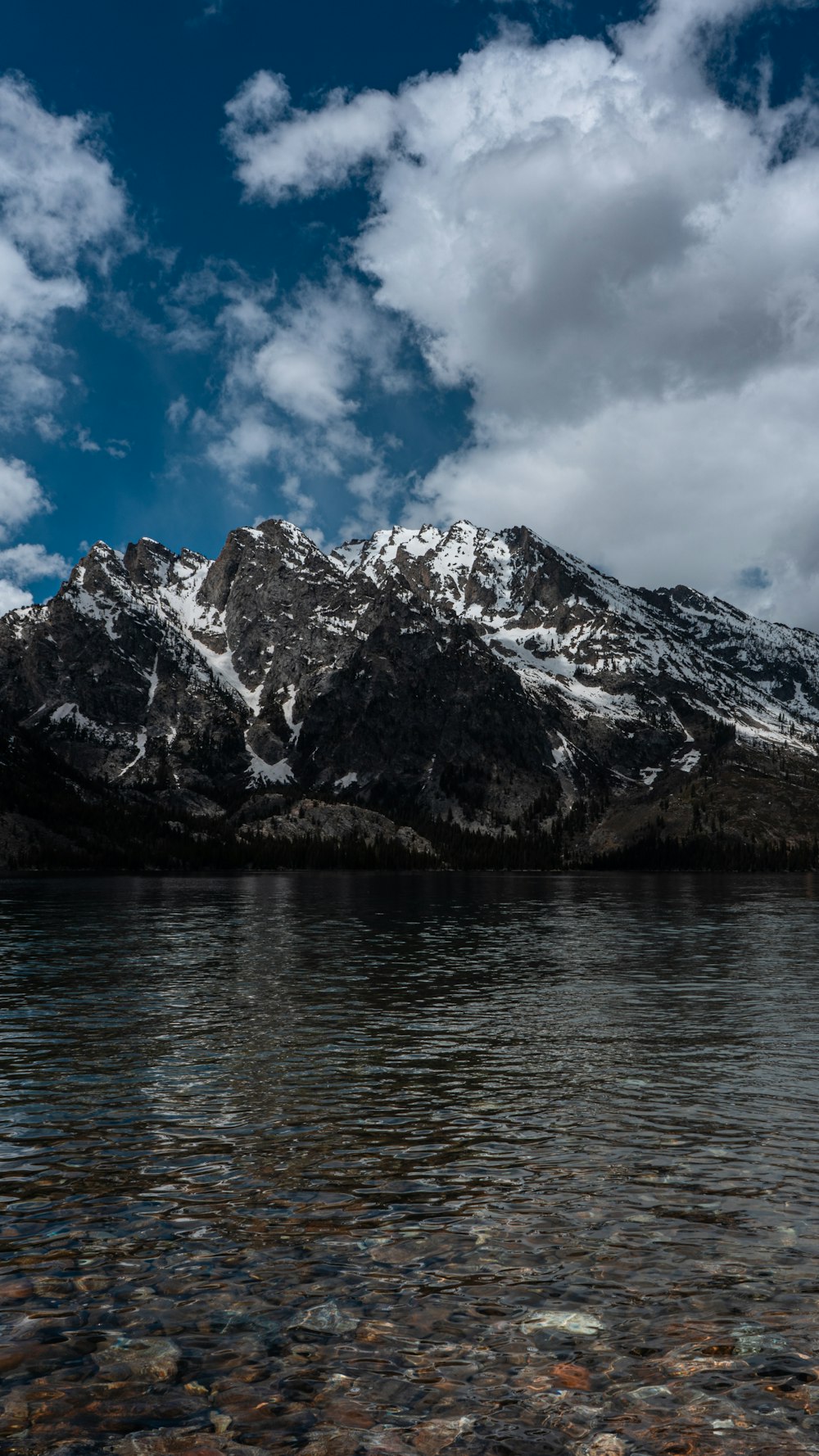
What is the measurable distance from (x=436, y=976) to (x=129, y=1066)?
109ft

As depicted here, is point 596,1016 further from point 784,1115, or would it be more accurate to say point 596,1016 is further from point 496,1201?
point 496,1201

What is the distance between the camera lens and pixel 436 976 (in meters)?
65.9

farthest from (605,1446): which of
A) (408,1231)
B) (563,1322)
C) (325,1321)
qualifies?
(408,1231)

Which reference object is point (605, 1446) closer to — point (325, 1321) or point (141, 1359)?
point (325, 1321)

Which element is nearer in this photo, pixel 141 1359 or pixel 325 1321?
pixel 141 1359

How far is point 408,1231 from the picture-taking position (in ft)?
62.4

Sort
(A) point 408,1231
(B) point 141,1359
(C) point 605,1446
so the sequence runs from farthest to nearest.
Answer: (A) point 408,1231, (B) point 141,1359, (C) point 605,1446

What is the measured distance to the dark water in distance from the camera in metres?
12.4

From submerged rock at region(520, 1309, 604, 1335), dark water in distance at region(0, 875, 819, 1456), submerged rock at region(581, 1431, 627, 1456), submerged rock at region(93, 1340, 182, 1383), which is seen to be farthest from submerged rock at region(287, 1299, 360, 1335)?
submerged rock at region(581, 1431, 627, 1456)

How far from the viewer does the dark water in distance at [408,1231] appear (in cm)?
1239

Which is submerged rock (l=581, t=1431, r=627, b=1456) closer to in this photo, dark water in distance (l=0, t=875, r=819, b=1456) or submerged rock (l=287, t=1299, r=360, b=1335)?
dark water in distance (l=0, t=875, r=819, b=1456)

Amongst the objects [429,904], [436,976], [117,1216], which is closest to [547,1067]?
[117,1216]

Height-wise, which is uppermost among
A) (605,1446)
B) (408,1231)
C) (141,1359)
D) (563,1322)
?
(605,1446)

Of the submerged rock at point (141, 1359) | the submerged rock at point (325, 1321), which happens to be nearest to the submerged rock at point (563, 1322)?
the submerged rock at point (325, 1321)
